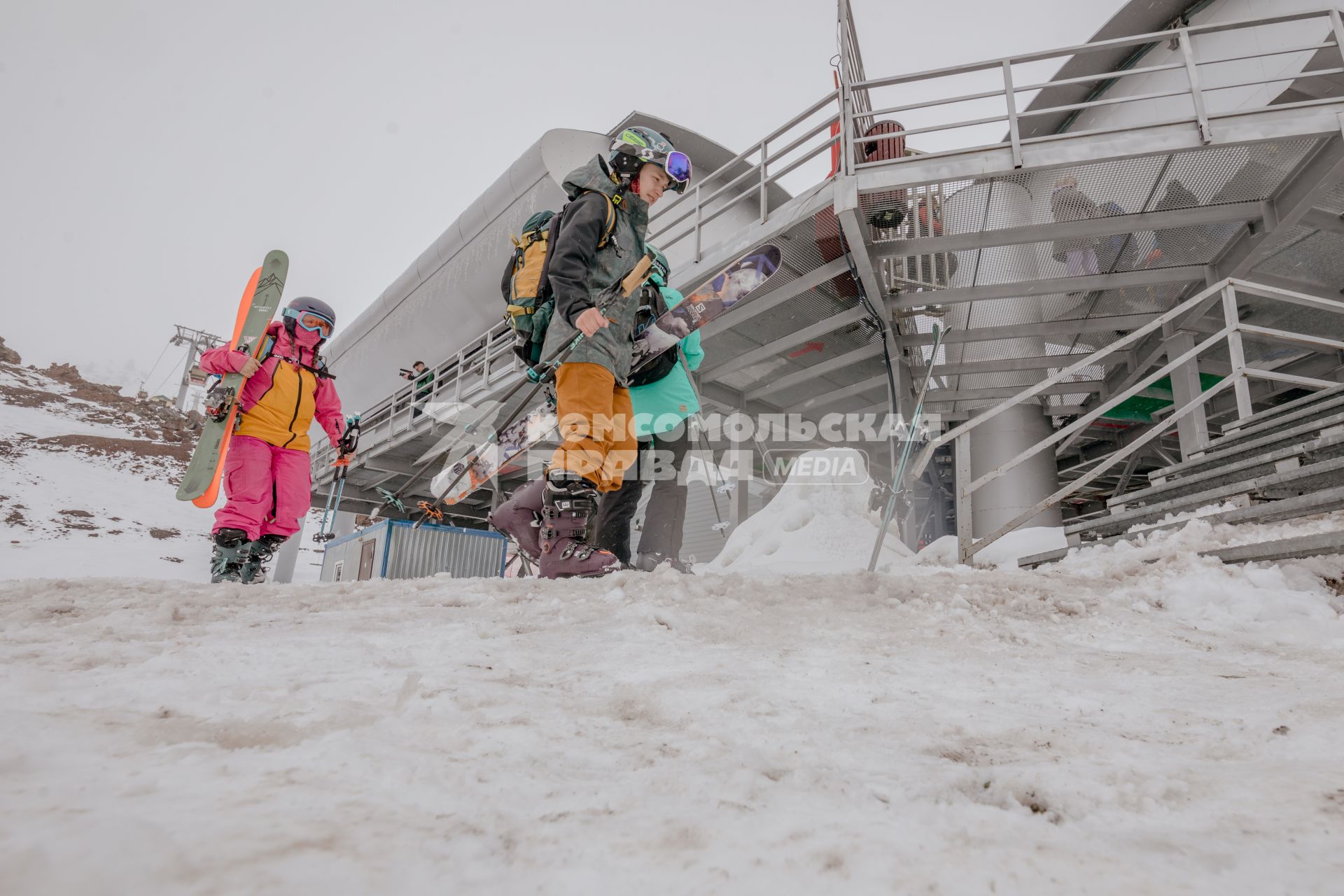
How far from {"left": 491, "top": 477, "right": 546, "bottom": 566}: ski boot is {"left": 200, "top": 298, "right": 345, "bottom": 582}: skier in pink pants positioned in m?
1.15

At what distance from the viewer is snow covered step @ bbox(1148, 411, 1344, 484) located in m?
2.96

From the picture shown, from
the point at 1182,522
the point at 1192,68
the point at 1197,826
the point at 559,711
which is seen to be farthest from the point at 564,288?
the point at 1192,68

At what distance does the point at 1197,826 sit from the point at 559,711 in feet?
2.56

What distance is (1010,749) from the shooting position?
0.89 meters

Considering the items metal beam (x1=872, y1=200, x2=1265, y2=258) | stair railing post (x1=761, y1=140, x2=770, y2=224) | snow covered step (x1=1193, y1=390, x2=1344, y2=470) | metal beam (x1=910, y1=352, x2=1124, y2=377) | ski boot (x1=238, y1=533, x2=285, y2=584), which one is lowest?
ski boot (x1=238, y1=533, x2=285, y2=584)

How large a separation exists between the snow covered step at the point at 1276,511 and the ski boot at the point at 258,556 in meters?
4.09

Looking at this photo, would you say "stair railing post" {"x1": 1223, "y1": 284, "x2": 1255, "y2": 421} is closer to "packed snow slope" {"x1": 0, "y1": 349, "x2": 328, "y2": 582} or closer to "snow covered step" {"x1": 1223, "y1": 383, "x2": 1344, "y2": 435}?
"snow covered step" {"x1": 1223, "y1": 383, "x2": 1344, "y2": 435}

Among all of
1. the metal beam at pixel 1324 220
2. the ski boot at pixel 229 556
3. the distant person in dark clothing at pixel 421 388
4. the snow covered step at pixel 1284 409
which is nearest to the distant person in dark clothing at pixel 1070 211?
the metal beam at pixel 1324 220

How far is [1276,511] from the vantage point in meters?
2.34

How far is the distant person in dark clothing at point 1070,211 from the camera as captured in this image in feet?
14.8

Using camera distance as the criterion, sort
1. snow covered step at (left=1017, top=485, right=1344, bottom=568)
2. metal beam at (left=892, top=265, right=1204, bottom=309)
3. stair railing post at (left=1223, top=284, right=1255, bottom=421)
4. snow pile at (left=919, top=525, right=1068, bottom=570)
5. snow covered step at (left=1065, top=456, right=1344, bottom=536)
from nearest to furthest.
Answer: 1. snow covered step at (left=1017, top=485, right=1344, bottom=568)
2. snow covered step at (left=1065, top=456, right=1344, bottom=536)
3. stair railing post at (left=1223, top=284, right=1255, bottom=421)
4. snow pile at (left=919, top=525, right=1068, bottom=570)
5. metal beam at (left=892, top=265, right=1204, bottom=309)

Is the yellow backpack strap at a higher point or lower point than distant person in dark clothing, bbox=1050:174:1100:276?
lower

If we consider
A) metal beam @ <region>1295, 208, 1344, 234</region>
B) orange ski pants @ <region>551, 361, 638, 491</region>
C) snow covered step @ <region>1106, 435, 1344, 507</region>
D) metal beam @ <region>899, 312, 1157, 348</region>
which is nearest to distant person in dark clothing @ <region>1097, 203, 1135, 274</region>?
metal beam @ <region>899, 312, 1157, 348</region>

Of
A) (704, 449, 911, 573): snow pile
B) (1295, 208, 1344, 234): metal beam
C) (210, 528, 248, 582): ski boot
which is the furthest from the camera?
(704, 449, 911, 573): snow pile
